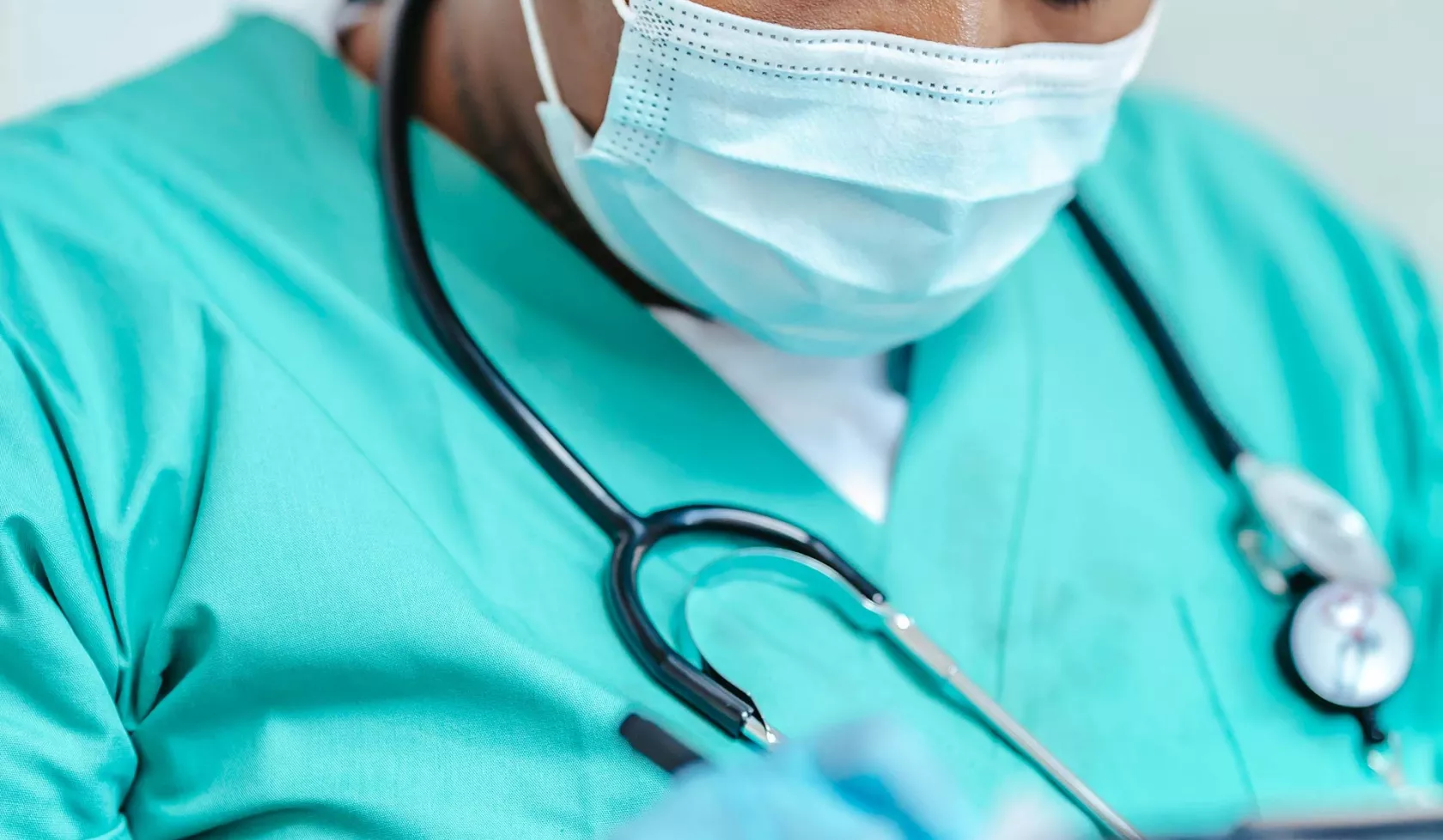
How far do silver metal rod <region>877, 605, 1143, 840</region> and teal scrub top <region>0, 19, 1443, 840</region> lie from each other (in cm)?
2

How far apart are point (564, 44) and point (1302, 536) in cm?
53

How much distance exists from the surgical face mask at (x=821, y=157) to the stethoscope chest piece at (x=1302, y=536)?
0.84 feet

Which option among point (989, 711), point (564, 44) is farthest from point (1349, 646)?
point (564, 44)

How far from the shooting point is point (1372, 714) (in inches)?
27.5

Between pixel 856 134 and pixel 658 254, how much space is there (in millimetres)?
129

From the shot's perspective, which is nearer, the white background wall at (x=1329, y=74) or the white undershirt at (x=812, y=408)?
the white undershirt at (x=812, y=408)

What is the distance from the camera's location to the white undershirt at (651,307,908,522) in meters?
0.73

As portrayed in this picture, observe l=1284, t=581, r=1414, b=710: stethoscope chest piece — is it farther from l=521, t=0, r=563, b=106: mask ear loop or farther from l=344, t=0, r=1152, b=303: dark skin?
l=521, t=0, r=563, b=106: mask ear loop

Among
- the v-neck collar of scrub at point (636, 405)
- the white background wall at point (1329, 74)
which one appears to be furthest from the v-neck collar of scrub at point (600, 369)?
the white background wall at point (1329, 74)

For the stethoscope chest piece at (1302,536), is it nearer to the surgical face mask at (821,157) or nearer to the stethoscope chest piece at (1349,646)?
the stethoscope chest piece at (1349,646)

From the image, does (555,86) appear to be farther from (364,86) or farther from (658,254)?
(364,86)

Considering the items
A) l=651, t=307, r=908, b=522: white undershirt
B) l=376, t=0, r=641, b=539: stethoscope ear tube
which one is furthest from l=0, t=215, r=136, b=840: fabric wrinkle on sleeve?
l=651, t=307, r=908, b=522: white undershirt

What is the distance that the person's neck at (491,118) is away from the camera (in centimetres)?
68


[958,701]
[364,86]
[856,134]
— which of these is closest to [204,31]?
[364,86]
